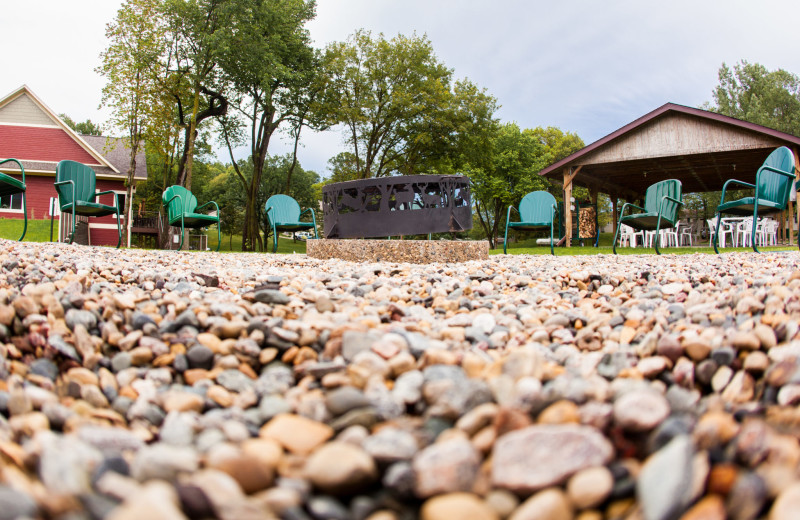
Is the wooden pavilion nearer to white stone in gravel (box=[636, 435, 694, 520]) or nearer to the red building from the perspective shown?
white stone in gravel (box=[636, 435, 694, 520])

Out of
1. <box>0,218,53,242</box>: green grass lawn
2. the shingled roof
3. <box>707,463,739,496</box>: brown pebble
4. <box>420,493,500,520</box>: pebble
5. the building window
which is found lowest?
<box>420,493,500,520</box>: pebble

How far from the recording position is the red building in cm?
1775

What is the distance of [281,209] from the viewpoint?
807cm

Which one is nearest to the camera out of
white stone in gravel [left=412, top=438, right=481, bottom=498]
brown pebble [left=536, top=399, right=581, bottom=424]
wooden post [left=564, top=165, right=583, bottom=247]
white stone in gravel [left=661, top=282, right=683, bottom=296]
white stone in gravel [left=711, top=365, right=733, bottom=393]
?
white stone in gravel [left=412, top=438, right=481, bottom=498]

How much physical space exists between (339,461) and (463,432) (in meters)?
0.25

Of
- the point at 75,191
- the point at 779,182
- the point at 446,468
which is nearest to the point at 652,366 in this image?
the point at 446,468

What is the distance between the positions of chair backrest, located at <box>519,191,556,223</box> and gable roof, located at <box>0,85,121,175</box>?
56.8 ft

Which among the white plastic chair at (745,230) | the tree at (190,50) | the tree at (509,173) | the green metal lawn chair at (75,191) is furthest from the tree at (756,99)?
the green metal lawn chair at (75,191)

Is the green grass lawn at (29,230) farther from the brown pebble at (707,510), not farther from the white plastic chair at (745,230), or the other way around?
the white plastic chair at (745,230)

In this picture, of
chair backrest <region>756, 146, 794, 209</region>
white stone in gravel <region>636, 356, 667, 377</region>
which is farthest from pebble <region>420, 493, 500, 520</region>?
chair backrest <region>756, 146, 794, 209</region>

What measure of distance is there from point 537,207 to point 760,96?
31825mm

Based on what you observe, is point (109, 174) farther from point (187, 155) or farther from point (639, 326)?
point (639, 326)

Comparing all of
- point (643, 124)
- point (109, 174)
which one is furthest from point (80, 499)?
point (109, 174)

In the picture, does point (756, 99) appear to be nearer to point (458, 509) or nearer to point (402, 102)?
point (402, 102)
